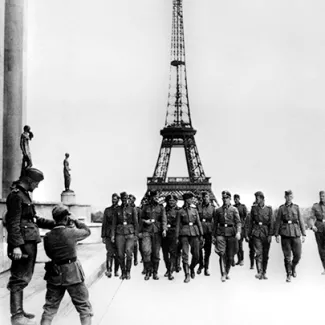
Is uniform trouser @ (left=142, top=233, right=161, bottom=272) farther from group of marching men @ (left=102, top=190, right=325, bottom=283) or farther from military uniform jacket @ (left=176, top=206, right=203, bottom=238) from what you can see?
military uniform jacket @ (left=176, top=206, right=203, bottom=238)

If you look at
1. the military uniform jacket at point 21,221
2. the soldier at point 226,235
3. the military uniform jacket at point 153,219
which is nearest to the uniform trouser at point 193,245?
the soldier at point 226,235

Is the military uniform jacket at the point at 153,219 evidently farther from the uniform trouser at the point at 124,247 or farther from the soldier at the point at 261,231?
the soldier at the point at 261,231

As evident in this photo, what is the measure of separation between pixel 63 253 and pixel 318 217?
360 inches

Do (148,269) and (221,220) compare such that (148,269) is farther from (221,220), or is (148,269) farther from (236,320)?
(236,320)

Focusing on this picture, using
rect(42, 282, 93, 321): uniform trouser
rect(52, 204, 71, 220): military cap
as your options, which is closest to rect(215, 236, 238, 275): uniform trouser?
rect(42, 282, 93, 321): uniform trouser

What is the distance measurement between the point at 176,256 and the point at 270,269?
293 centimetres

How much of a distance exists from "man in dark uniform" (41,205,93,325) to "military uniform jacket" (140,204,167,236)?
707 cm

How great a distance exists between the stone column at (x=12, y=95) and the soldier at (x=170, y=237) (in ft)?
27.6

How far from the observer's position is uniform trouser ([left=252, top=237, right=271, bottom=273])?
43.7 feet

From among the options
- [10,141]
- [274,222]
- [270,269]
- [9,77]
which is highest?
[9,77]

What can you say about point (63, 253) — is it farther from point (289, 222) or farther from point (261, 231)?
point (289, 222)

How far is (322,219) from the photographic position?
14.4 m

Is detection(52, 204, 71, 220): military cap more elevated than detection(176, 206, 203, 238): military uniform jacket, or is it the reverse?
detection(52, 204, 71, 220): military cap

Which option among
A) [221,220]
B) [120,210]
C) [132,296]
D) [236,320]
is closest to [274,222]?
[221,220]
